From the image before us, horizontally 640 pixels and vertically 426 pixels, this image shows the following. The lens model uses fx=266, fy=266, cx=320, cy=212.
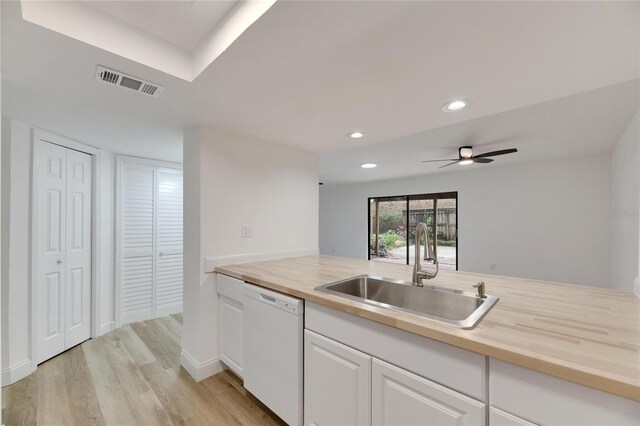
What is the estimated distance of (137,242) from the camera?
10.8 feet

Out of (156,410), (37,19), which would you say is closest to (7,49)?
(37,19)

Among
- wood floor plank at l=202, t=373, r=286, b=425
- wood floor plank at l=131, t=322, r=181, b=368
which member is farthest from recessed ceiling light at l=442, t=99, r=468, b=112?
wood floor plank at l=131, t=322, r=181, b=368

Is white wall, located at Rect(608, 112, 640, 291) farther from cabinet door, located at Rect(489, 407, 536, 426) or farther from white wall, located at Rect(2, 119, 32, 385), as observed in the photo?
white wall, located at Rect(2, 119, 32, 385)

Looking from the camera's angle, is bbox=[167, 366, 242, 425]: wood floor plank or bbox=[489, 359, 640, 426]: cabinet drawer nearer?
bbox=[489, 359, 640, 426]: cabinet drawer

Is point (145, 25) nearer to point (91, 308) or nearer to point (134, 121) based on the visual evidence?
point (134, 121)

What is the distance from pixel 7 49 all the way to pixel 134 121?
928 mm

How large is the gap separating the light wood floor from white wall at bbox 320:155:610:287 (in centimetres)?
540

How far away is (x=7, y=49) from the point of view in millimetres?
1245

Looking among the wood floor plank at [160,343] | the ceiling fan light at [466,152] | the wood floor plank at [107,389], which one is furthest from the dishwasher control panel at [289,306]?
the ceiling fan light at [466,152]

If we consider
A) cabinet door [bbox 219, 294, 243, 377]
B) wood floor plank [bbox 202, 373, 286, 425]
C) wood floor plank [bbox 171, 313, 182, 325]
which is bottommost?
wood floor plank [bbox 202, 373, 286, 425]

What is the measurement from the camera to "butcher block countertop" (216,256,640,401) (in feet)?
2.48

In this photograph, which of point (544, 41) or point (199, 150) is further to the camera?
point (199, 150)

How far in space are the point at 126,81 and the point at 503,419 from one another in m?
2.34

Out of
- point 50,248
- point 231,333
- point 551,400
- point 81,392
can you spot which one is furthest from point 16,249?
point 551,400
